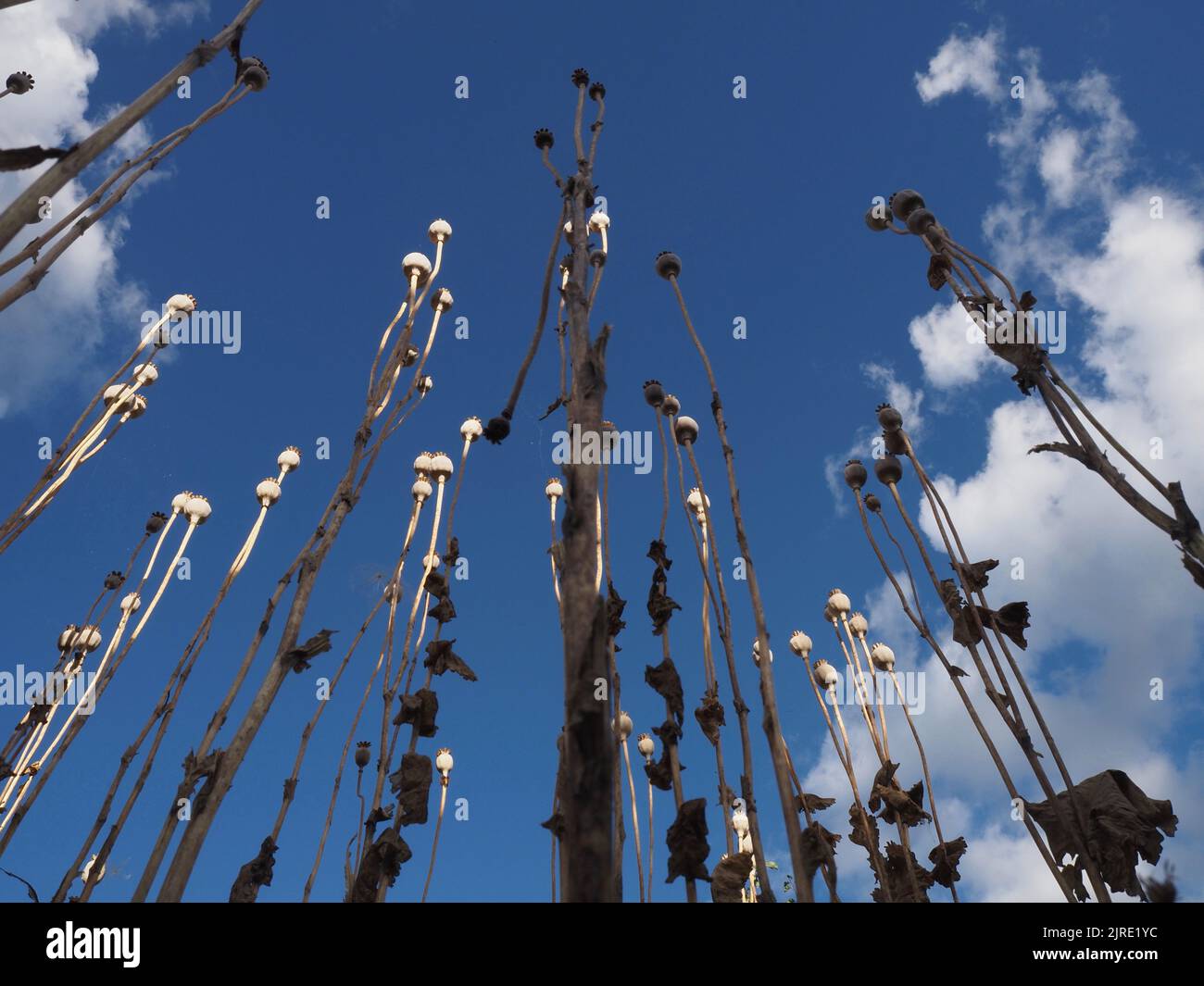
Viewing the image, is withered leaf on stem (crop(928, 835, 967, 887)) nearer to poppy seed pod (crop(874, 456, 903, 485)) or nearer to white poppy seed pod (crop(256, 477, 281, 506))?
poppy seed pod (crop(874, 456, 903, 485))

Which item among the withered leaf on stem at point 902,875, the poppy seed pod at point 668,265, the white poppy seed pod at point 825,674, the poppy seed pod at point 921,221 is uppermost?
the poppy seed pod at point 668,265

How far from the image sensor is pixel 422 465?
390 centimetres

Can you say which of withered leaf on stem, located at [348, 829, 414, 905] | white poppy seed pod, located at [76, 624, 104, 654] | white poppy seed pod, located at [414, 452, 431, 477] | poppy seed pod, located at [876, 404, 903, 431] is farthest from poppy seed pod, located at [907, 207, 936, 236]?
white poppy seed pod, located at [76, 624, 104, 654]

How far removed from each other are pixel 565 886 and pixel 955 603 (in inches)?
86.8

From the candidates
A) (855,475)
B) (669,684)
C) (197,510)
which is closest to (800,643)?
(855,475)

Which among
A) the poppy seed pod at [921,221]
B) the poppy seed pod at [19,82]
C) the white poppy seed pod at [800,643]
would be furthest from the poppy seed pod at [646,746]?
the poppy seed pod at [19,82]

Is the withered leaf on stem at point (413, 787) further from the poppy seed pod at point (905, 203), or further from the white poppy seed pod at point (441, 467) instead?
the poppy seed pod at point (905, 203)

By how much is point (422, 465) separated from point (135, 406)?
151 cm

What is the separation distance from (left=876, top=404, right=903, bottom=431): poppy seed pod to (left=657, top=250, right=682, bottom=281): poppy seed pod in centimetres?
123

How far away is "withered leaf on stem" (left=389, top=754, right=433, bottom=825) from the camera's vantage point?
2781 mm

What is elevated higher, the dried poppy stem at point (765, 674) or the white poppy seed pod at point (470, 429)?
the white poppy seed pod at point (470, 429)

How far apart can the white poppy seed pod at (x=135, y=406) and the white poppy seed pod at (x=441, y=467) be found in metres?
1.53

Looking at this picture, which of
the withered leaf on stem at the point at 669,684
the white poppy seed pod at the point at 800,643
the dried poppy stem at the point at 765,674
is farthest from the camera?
the white poppy seed pod at the point at 800,643

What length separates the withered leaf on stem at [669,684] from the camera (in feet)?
8.57
